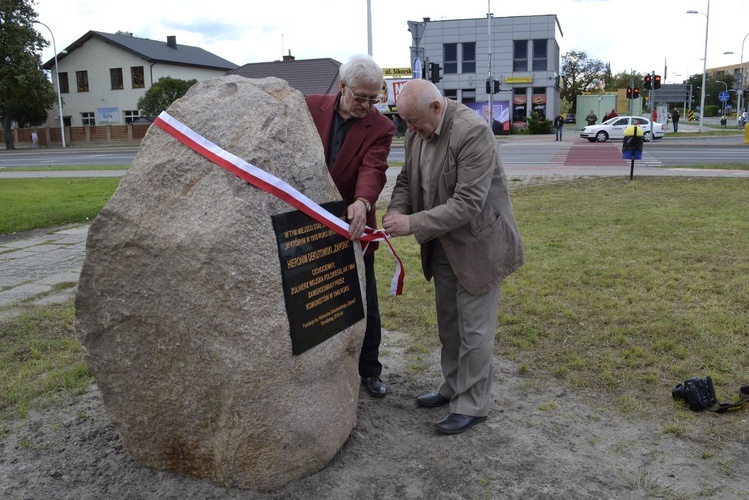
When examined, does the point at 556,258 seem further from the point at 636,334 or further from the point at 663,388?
the point at 663,388

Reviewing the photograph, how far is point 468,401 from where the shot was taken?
3773 millimetres

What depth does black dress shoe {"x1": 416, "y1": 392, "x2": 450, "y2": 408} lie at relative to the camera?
4.09 meters

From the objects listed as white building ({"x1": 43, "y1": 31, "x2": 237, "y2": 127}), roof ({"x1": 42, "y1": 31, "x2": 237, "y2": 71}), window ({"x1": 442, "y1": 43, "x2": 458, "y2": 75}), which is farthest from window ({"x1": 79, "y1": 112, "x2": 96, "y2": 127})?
window ({"x1": 442, "y1": 43, "x2": 458, "y2": 75})

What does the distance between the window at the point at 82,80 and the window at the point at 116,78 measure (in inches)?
100

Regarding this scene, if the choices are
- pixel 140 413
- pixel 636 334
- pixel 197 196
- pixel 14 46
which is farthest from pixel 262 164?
pixel 14 46

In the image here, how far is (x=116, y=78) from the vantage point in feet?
167

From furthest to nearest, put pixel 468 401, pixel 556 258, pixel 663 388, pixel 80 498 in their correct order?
1. pixel 556 258
2. pixel 663 388
3. pixel 468 401
4. pixel 80 498

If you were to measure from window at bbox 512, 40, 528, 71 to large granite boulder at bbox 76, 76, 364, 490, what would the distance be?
50.7m

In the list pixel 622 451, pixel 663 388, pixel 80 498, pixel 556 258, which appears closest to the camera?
pixel 80 498

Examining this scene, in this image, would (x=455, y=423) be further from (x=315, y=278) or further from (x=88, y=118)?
(x=88, y=118)

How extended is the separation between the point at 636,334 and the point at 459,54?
160 feet

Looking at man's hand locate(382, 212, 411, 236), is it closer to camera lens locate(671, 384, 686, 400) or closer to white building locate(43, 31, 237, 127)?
camera lens locate(671, 384, 686, 400)

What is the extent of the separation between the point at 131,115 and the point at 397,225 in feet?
170

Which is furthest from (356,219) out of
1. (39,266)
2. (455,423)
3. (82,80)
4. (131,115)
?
(82,80)
